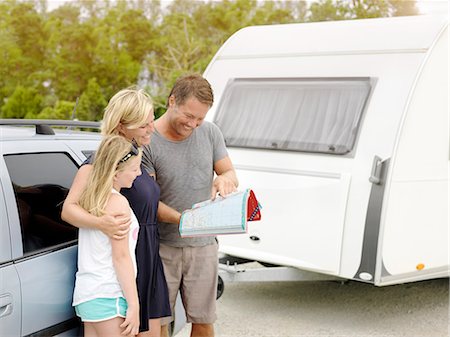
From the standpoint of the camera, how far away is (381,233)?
16.2 ft

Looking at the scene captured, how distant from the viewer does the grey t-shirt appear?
3.36 metres

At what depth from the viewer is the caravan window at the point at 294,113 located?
538 centimetres

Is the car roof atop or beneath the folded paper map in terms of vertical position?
atop

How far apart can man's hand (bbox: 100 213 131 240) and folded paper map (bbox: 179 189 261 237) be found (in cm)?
40

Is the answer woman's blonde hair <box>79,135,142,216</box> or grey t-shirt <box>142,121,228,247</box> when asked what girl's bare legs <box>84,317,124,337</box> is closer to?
woman's blonde hair <box>79,135,142,216</box>

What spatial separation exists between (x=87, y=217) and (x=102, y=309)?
15.7 inches

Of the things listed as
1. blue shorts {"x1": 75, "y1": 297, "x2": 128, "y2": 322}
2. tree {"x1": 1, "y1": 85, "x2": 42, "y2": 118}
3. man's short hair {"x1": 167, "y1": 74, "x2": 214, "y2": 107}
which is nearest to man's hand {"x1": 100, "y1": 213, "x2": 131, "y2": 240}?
blue shorts {"x1": 75, "y1": 297, "x2": 128, "y2": 322}

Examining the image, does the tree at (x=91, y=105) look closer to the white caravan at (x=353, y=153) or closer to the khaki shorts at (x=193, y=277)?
the white caravan at (x=353, y=153)

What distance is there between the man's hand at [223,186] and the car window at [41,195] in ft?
2.33

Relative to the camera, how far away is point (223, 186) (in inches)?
133

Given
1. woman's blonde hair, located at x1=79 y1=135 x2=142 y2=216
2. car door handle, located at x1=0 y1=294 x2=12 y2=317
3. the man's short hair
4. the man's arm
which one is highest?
the man's short hair

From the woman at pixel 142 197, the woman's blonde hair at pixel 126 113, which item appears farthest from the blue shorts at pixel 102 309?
the woman's blonde hair at pixel 126 113

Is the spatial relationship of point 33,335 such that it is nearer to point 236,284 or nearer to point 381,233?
point 381,233

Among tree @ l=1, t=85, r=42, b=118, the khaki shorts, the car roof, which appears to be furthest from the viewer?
tree @ l=1, t=85, r=42, b=118
